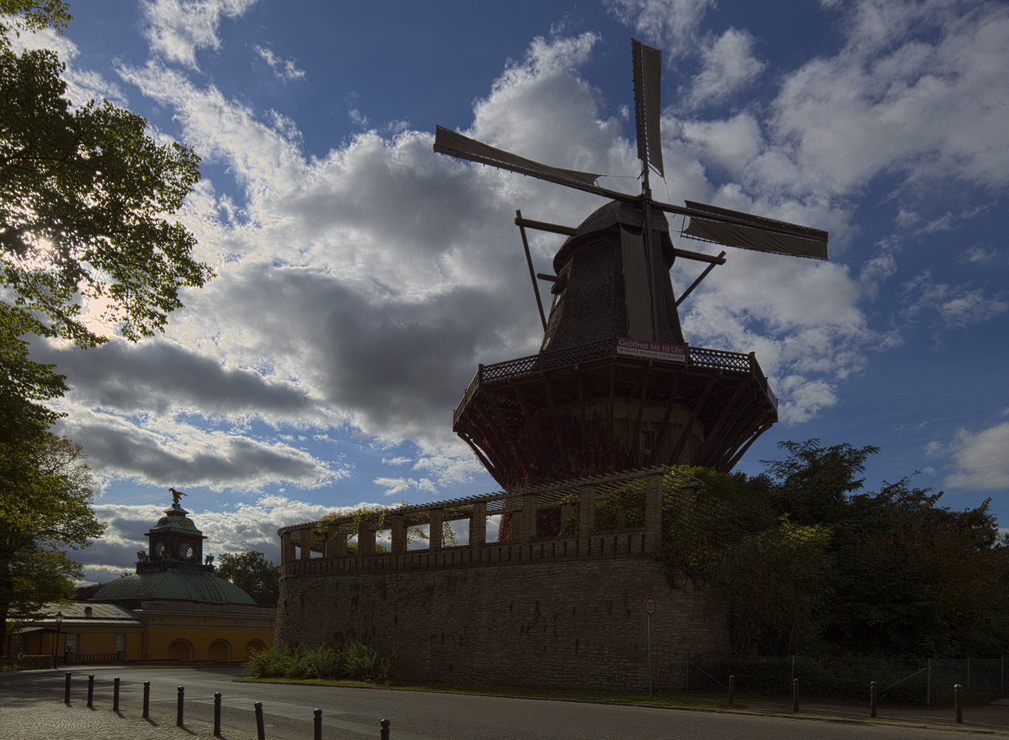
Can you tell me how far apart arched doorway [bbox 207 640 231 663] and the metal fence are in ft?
153

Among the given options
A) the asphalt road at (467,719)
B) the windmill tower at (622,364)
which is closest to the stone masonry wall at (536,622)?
the asphalt road at (467,719)

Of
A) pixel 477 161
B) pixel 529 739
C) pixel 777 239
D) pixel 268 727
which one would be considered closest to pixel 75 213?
pixel 268 727

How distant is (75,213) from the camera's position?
13992 millimetres

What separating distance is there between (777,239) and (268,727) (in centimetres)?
3135

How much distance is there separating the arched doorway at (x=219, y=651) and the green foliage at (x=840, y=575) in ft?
151

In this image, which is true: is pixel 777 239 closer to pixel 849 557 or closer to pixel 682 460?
pixel 682 460

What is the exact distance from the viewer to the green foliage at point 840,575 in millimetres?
18281

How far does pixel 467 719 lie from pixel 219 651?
160 feet

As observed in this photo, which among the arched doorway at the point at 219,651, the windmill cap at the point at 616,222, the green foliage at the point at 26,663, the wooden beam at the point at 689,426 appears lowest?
the arched doorway at the point at 219,651

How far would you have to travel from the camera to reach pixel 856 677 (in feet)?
54.3

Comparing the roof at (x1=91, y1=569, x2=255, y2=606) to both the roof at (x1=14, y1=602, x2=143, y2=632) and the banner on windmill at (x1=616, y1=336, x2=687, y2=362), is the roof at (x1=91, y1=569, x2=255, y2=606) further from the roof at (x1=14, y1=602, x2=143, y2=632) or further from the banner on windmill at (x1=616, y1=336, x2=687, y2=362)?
the banner on windmill at (x1=616, y1=336, x2=687, y2=362)

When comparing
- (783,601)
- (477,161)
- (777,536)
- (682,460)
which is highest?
(477,161)

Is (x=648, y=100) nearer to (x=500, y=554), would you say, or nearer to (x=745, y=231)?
(x=745, y=231)

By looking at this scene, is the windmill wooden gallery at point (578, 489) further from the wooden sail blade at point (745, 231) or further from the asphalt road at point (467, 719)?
the asphalt road at point (467, 719)
